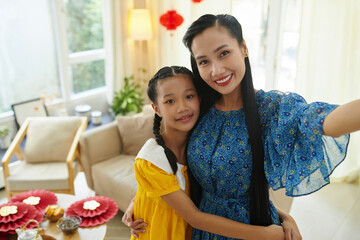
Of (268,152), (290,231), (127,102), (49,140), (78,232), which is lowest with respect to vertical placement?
(78,232)

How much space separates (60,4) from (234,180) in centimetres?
331

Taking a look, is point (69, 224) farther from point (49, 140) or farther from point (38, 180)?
point (49, 140)

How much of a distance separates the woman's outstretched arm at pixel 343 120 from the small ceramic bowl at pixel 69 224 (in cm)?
161

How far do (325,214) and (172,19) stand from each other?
2419 mm

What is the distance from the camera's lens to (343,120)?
70cm

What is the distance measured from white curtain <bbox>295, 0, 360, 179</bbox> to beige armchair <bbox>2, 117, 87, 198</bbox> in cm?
208

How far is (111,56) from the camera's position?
13.2ft

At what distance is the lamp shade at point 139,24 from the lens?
150 inches

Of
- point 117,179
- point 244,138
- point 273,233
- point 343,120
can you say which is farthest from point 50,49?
point 343,120

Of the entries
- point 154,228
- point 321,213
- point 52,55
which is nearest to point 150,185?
point 154,228

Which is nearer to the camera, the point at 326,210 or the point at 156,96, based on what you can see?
the point at 156,96

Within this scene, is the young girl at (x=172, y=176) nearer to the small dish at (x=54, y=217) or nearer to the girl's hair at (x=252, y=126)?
the girl's hair at (x=252, y=126)

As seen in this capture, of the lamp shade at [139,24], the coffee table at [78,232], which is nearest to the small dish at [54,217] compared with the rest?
the coffee table at [78,232]

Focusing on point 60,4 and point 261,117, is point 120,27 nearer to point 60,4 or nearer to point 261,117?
point 60,4
